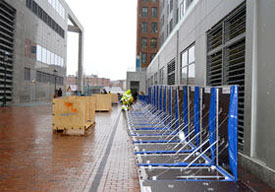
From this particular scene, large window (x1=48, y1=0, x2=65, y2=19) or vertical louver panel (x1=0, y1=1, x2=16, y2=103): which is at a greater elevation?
large window (x1=48, y1=0, x2=65, y2=19)

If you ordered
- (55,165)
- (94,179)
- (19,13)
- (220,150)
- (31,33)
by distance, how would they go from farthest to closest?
(31,33)
(19,13)
(55,165)
(220,150)
(94,179)

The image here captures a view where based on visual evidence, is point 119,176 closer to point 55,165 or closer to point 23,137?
point 55,165

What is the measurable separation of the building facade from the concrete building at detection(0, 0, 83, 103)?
A: 65.3 feet

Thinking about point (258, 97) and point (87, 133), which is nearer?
point (258, 97)

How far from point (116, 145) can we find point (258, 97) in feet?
Answer: 16.1

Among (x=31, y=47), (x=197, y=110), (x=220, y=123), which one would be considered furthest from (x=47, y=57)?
(x=220, y=123)

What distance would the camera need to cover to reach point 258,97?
244 inches

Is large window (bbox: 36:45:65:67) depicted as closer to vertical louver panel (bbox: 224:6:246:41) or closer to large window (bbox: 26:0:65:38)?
large window (bbox: 26:0:65:38)

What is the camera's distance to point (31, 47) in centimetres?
3662

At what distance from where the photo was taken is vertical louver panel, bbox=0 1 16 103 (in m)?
27.9

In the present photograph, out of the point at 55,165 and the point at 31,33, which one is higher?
the point at 31,33

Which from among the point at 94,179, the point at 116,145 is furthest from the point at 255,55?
the point at 116,145

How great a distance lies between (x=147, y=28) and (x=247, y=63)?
211 feet

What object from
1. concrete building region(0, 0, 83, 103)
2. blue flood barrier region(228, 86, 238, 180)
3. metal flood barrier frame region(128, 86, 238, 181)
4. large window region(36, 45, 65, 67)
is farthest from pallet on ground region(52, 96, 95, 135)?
large window region(36, 45, 65, 67)
